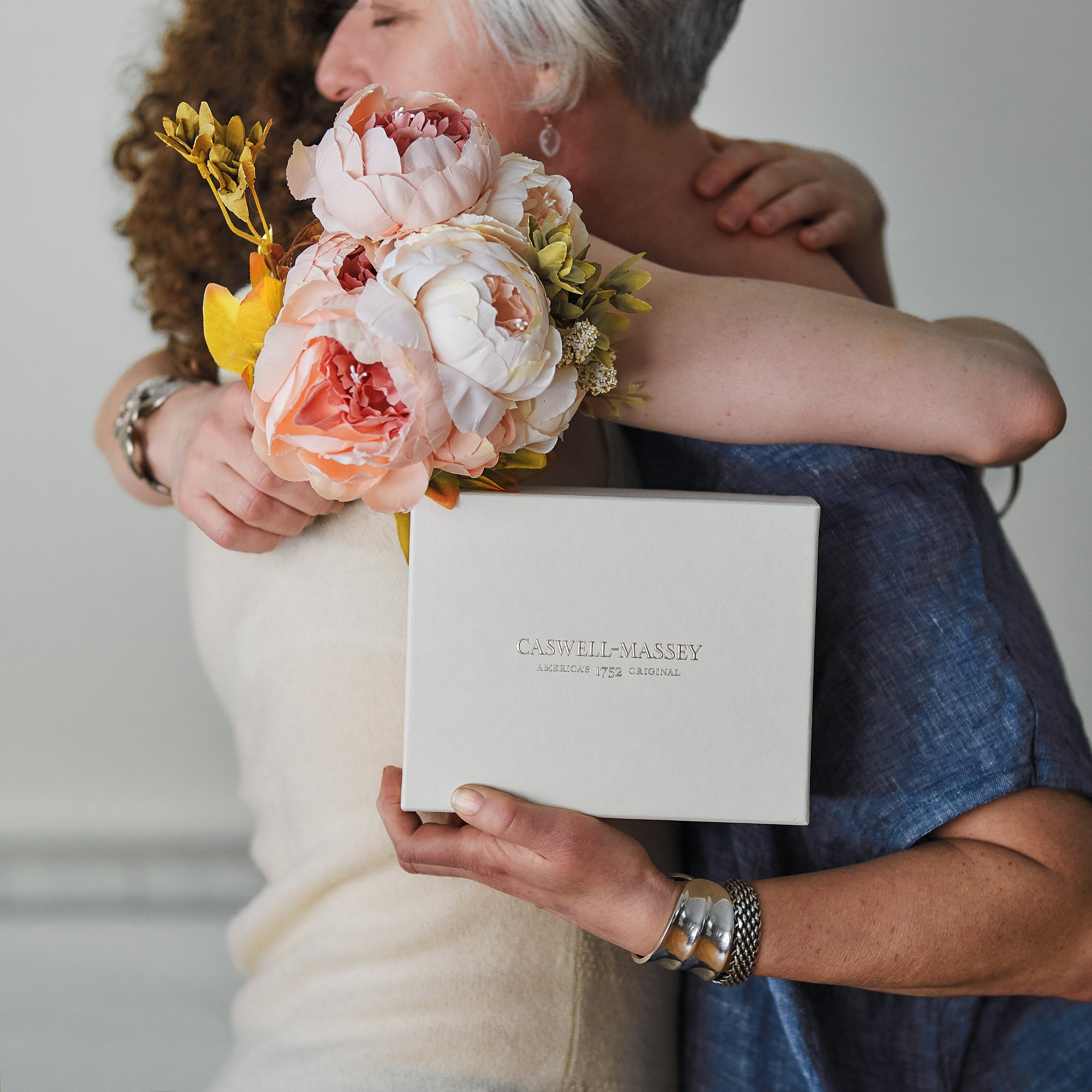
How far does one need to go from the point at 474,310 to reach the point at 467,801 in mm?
326

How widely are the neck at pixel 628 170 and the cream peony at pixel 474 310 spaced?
1.55ft

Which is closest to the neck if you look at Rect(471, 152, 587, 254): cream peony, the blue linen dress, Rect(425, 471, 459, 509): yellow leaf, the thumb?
the blue linen dress

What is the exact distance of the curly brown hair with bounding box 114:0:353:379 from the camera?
1.12 metres

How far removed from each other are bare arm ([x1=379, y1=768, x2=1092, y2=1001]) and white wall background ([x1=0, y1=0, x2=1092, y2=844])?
3.43 feet

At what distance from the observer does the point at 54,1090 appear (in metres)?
1.30

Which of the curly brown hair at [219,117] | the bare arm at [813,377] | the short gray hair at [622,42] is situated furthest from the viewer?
the curly brown hair at [219,117]

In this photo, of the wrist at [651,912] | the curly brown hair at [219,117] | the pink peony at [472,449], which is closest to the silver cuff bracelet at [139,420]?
the curly brown hair at [219,117]

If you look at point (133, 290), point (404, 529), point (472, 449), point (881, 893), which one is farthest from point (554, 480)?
point (133, 290)

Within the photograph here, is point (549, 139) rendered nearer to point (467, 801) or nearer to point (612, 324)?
point (612, 324)

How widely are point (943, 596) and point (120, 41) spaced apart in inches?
55.6

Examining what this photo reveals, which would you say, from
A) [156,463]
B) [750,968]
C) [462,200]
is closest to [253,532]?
[156,463]

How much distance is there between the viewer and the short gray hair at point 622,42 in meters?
0.86

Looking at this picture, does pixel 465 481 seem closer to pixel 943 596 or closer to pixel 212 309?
pixel 212 309

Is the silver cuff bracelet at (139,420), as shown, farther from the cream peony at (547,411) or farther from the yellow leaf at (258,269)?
the cream peony at (547,411)
